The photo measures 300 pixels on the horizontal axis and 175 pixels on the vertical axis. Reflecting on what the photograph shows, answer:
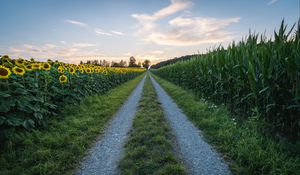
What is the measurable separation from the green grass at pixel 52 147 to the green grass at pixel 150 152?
908 mm

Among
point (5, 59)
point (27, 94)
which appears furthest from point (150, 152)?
point (5, 59)

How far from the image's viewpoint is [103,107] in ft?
24.3

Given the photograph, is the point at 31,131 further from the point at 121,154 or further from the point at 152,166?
the point at 152,166

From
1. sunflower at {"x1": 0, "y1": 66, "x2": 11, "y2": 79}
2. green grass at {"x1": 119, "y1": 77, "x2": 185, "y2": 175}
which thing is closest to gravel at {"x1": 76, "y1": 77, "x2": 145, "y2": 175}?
green grass at {"x1": 119, "y1": 77, "x2": 185, "y2": 175}

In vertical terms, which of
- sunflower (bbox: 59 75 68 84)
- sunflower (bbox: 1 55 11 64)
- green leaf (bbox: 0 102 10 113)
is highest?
sunflower (bbox: 1 55 11 64)

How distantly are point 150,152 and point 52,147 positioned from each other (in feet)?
6.46

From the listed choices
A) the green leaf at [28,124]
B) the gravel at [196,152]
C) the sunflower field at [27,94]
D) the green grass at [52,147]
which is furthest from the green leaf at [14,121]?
the gravel at [196,152]

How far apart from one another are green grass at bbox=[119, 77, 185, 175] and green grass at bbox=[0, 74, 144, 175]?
0.91 metres

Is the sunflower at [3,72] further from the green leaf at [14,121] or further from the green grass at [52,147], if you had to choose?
the green grass at [52,147]

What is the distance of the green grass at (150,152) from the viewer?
2.94 m

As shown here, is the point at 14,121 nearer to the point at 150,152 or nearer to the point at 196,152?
the point at 150,152

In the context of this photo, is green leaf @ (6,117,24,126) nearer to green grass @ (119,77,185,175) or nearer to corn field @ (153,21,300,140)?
green grass @ (119,77,185,175)

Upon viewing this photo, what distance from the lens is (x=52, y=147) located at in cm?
371

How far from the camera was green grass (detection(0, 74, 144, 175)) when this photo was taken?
3.01 metres
